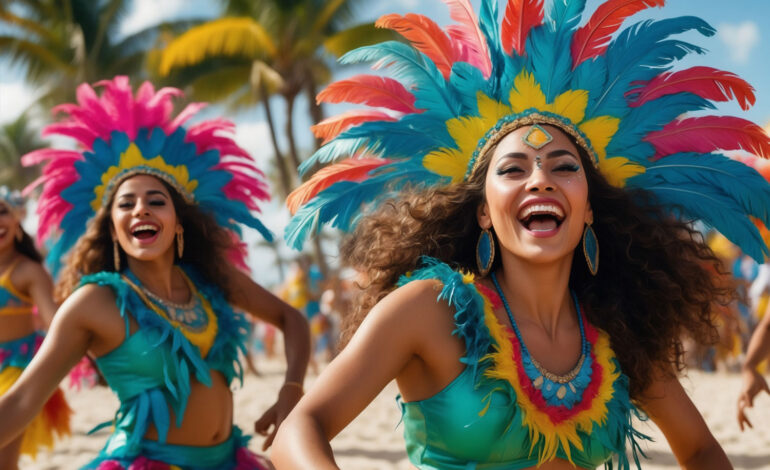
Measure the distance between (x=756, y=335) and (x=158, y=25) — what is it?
20964 millimetres

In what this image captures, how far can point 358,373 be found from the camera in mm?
1811

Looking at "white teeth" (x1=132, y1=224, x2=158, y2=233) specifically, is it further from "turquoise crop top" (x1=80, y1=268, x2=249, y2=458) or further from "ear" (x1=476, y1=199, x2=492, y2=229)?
"ear" (x1=476, y1=199, x2=492, y2=229)

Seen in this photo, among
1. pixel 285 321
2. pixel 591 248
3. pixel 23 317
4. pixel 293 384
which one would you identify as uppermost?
pixel 591 248

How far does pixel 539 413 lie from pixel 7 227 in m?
4.10

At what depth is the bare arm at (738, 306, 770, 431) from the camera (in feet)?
12.9

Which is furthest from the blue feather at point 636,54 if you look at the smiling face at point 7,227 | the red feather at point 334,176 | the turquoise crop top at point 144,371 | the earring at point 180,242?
the smiling face at point 7,227

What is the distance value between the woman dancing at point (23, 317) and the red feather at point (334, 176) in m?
2.65

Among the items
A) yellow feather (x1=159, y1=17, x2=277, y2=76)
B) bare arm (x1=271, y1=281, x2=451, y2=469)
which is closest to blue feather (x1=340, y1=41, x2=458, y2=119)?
bare arm (x1=271, y1=281, x2=451, y2=469)

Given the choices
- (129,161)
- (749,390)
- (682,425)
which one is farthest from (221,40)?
(682,425)

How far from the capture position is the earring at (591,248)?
2.38 metres

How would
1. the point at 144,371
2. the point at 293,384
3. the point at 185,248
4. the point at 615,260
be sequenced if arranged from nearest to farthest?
the point at 615,260
the point at 144,371
the point at 293,384
the point at 185,248

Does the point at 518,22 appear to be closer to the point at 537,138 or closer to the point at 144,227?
the point at 537,138

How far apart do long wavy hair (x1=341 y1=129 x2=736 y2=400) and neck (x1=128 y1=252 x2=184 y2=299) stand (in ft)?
4.00

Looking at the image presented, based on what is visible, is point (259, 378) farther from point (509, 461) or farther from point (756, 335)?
point (509, 461)
